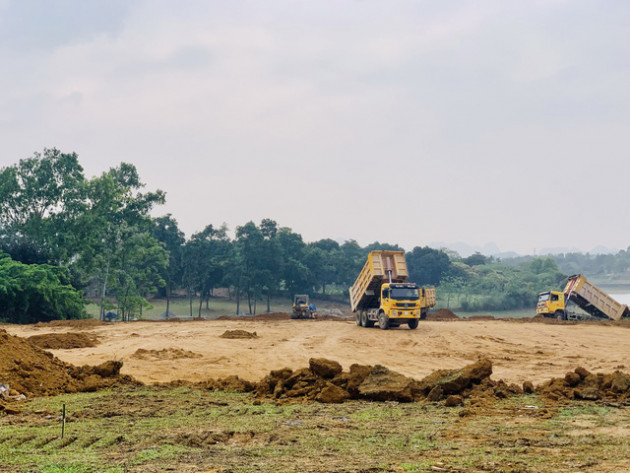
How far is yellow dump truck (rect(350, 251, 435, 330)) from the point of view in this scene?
31.7 metres

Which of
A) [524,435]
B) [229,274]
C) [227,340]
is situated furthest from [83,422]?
[229,274]

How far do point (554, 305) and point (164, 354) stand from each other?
34.8 meters

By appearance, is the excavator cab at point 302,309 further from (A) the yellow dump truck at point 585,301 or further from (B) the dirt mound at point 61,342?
(B) the dirt mound at point 61,342

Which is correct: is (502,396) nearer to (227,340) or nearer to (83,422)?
(83,422)

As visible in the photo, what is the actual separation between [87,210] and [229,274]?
2327 centimetres

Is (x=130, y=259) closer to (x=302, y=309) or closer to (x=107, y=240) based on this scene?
(x=107, y=240)

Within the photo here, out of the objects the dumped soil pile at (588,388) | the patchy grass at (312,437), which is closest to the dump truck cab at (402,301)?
the dumped soil pile at (588,388)

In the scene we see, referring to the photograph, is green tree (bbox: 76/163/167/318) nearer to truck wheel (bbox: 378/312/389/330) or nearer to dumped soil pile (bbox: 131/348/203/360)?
truck wheel (bbox: 378/312/389/330)

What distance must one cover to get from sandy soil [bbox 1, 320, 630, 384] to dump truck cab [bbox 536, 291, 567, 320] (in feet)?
36.5

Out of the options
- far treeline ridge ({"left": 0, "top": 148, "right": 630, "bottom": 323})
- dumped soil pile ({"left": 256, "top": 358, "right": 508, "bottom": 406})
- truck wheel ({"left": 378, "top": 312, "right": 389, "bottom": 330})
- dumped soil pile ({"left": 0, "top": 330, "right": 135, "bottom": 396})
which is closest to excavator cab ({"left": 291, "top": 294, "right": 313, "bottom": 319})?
far treeline ridge ({"left": 0, "top": 148, "right": 630, "bottom": 323})

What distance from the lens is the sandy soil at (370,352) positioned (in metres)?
17.6

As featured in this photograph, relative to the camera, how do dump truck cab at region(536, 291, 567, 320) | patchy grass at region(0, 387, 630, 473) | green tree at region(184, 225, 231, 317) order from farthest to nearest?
green tree at region(184, 225, 231, 317) → dump truck cab at region(536, 291, 567, 320) → patchy grass at region(0, 387, 630, 473)

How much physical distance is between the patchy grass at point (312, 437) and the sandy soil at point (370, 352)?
5121 millimetres

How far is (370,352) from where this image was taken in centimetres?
2275
